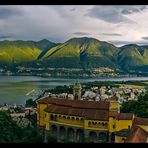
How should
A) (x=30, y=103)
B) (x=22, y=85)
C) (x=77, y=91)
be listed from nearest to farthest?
1. (x=22, y=85)
2. (x=30, y=103)
3. (x=77, y=91)

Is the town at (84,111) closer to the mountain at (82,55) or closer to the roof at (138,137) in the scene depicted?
the mountain at (82,55)

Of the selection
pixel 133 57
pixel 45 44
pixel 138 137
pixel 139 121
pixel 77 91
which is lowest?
pixel 139 121

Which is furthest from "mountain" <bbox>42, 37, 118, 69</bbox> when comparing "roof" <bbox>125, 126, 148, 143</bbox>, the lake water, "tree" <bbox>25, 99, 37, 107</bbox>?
"roof" <bbox>125, 126, 148, 143</bbox>

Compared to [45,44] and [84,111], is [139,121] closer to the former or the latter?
[84,111]

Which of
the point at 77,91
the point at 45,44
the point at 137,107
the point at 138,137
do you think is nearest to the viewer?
the point at 138,137

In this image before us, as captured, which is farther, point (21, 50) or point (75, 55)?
point (75, 55)

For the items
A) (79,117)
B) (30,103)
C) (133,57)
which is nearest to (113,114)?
(79,117)
